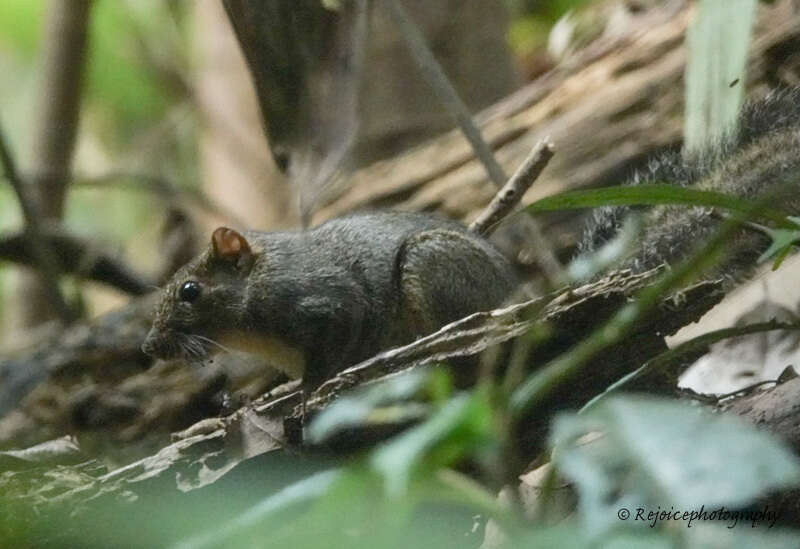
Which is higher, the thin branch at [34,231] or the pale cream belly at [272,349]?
the thin branch at [34,231]

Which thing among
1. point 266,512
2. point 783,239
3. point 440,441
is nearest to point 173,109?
point 783,239

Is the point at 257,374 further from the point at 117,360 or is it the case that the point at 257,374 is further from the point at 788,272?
the point at 788,272

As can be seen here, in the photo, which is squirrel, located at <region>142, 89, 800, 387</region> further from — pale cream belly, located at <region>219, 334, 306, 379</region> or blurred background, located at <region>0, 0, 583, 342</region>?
blurred background, located at <region>0, 0, 583, 342</region>

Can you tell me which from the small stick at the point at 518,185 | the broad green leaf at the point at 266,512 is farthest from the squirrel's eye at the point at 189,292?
the broad green leaf at the point at 266,512

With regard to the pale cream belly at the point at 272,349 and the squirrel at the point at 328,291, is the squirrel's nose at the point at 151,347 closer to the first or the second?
the squirrel at the point at 328,291

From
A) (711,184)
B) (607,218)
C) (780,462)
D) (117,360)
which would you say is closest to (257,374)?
(117,360)

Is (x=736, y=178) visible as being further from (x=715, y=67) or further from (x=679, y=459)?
(x=679, y=459)
